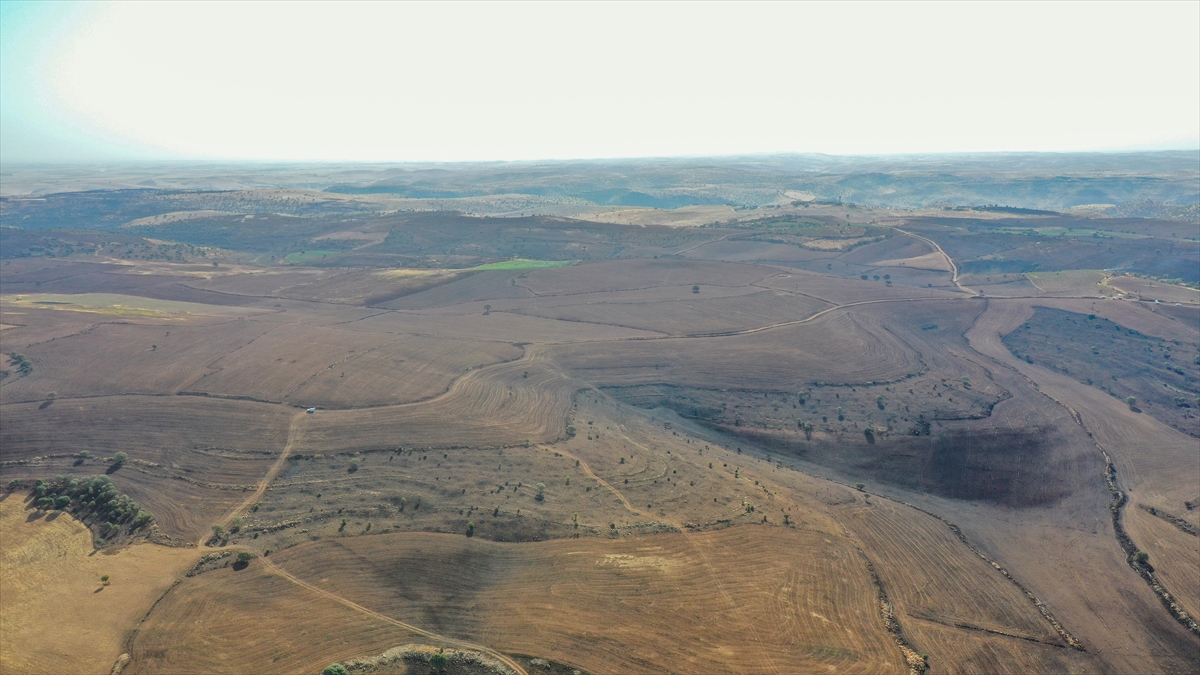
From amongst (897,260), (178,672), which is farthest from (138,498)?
(897,260)

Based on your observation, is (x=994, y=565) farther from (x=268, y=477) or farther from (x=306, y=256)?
(x=306, y=256)

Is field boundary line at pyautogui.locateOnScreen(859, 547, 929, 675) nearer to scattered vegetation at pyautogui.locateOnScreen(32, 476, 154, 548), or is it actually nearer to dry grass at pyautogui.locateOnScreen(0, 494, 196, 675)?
dry grass at pyautogui.locateOnScreen(0, 494, 196, 675)

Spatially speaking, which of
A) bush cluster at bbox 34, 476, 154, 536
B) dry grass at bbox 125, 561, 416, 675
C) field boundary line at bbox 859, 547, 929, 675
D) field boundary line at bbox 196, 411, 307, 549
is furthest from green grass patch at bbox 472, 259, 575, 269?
field boundary line at bbox 859, 547, 929, 675

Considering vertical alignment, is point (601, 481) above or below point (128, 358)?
below

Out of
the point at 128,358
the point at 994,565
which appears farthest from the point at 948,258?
the point at 128,358

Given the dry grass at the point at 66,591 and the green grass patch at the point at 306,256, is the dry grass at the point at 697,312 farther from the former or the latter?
the green grass patch at the point at 306,256

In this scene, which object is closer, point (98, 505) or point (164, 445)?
point (98, 505)
